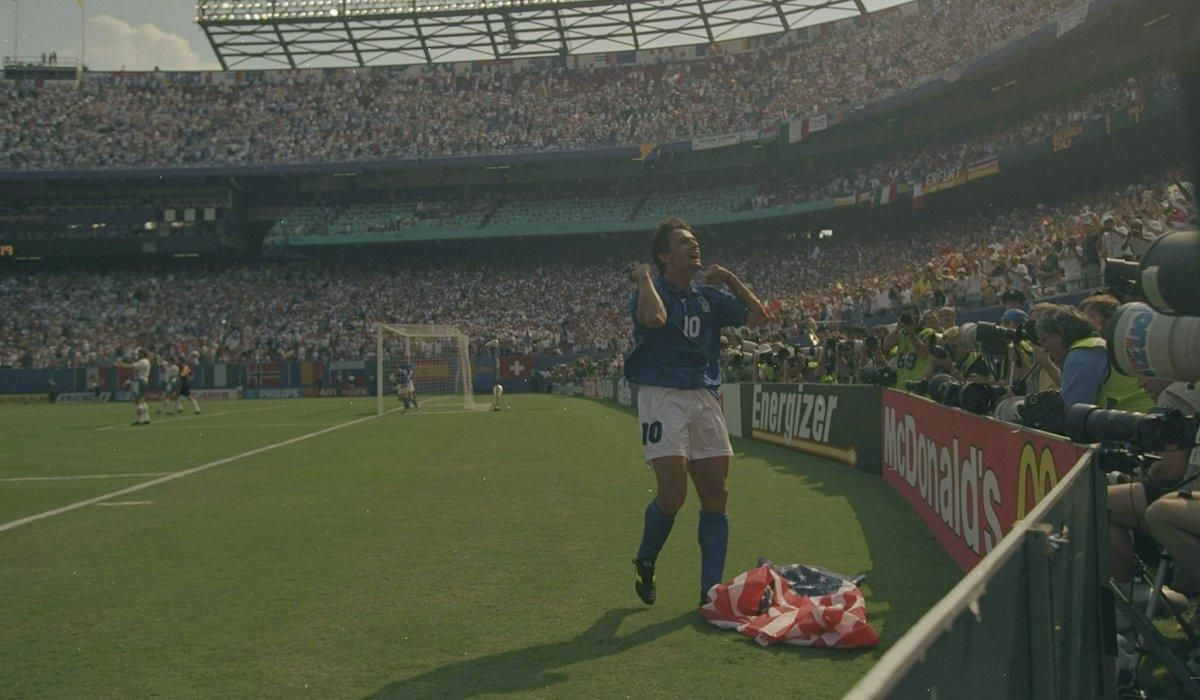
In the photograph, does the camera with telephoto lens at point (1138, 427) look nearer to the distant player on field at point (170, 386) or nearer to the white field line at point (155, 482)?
the white field line at point (155, 482)

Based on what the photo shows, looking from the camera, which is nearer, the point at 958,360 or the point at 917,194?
the point at 958,360

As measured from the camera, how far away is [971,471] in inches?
259

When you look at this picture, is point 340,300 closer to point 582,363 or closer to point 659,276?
point 582,363

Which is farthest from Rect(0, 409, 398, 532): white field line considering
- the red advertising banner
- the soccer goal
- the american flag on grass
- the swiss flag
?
the swiss flag

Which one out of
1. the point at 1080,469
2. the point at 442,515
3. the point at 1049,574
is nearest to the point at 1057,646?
the point at 1049,574

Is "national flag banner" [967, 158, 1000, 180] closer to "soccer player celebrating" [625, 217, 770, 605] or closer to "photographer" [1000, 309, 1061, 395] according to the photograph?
"photographer" [1000, 309, 1061, 395]

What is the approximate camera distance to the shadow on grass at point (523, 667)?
4.27m

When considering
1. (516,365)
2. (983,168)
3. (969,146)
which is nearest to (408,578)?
(983,168)

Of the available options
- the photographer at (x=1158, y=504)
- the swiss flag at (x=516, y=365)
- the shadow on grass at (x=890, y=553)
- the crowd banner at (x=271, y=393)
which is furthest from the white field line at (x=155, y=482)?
the crowd banner at (x=271, y=393)

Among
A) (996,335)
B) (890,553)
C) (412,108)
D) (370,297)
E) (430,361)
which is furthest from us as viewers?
(412,108)

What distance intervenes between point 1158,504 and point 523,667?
2719mm

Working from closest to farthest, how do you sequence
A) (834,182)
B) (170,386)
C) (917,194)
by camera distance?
(170,386)
(917,194)
(834,182)

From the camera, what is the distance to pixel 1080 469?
3.20 m

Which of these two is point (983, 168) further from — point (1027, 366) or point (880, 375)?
point (1027, 366)
